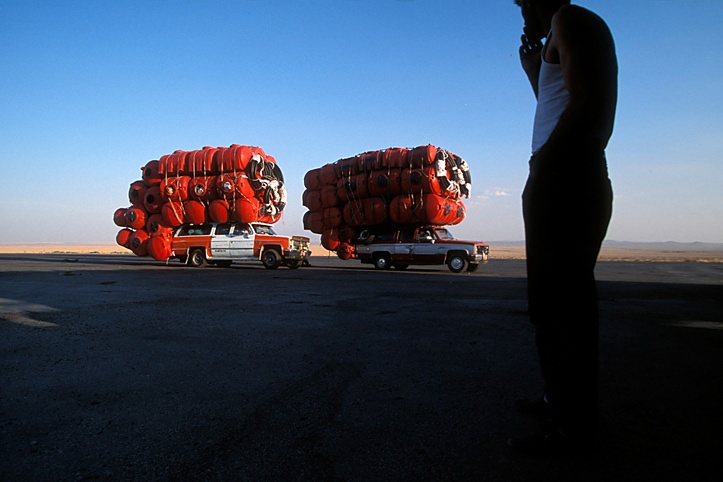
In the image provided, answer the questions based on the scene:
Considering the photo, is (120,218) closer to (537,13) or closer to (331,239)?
(331,239)

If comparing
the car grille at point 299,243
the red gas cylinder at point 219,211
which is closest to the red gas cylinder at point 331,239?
the car grille at point 299,243

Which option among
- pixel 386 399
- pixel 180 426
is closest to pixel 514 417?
pixel 386 399

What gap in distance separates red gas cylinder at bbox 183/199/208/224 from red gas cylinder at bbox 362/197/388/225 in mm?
6778

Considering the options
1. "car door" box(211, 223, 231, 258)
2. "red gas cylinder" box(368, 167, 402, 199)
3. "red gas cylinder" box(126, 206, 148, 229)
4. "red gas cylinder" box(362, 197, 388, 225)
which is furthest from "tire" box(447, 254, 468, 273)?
"red gas cylinder" box(126, 206, 148, 229)

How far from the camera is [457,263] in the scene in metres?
15.4

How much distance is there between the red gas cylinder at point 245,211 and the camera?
17.2 meters

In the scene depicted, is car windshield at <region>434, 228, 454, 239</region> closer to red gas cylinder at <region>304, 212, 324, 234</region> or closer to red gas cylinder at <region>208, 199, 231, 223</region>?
red gas cylinder at <region>304, 212, 324, 234</region>

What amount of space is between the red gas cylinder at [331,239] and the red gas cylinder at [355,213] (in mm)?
940

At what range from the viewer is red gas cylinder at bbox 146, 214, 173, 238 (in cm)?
1866

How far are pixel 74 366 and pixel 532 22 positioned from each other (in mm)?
3548

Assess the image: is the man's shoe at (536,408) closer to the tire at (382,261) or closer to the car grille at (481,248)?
the car grille at (481,248)

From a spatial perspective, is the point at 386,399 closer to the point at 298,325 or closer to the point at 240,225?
the point at 298,325

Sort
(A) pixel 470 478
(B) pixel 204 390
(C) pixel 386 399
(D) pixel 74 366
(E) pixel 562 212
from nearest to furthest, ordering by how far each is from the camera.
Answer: (A) pixel 470 478
(E) pixel 562 212
(C) pixel 386 399
(B) pixel 204 390
(D) pixel 74 366

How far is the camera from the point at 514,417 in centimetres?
209
